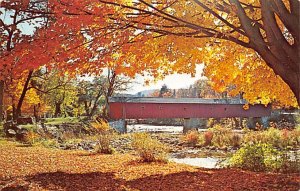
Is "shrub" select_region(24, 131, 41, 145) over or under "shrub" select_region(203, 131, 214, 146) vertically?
over

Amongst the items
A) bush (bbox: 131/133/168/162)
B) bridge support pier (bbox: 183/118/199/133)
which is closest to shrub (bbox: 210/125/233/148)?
bush (bbox: 131/133/168/162)

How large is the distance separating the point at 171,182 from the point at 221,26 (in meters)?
2.89

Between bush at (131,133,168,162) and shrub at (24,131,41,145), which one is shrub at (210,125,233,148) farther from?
bush at (131,133,168,162)

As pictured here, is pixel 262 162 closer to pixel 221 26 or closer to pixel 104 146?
pixel 221 26

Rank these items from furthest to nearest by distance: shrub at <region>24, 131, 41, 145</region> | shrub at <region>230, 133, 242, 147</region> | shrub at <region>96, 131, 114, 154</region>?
1. shrub at <region>230, 133, 242, 147</region>
2. shrub at <region>24, 131, 41, 145</region>
3. shrub at <region>96, 131, 114, 154</region>

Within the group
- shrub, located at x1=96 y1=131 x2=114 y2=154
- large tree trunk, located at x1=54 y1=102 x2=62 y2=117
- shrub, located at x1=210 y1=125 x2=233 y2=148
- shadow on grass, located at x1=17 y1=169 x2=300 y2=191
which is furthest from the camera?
large tree trunk, located at x1=54 y1=102 x2=62 y2=117

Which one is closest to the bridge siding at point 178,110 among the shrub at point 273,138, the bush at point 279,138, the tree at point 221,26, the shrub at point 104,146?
the bush at point 279,138

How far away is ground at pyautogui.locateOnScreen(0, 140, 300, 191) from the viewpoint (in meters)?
5.46

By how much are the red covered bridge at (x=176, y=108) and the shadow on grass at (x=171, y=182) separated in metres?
23.1

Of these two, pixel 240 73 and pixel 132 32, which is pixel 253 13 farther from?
pixel 240 73

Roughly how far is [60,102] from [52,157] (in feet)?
94.3

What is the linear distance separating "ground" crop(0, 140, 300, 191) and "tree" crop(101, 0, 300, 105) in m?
1.74

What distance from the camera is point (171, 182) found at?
19.1ft

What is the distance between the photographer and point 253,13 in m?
5.82
